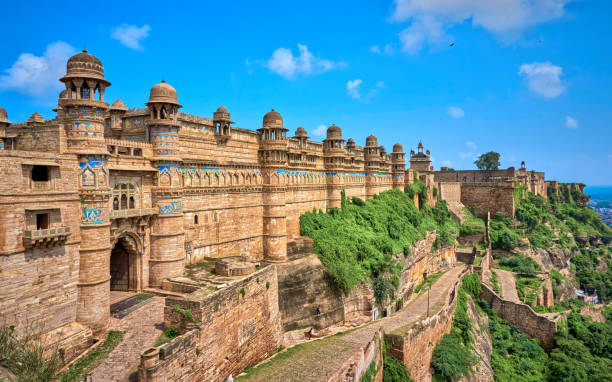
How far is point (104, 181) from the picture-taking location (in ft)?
47.8

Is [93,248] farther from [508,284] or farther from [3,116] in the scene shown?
[508,284]

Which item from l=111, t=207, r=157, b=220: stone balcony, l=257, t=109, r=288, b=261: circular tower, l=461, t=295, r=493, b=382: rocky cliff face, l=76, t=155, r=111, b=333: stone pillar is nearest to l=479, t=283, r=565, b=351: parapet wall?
l=461, t=295, r=493, b=382: rocky cliff face

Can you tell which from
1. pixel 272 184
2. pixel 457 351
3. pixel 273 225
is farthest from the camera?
pixel 272 184

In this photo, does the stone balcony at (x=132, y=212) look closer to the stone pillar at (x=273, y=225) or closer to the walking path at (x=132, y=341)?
the walking path at (x=132, y=341)

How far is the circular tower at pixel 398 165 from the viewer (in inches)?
1945

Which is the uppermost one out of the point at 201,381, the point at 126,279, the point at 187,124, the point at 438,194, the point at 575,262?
the point at 187,124

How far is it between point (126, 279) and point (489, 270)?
1545 inches

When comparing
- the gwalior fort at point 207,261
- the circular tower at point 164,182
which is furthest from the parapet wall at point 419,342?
the circular tower at point 164,182

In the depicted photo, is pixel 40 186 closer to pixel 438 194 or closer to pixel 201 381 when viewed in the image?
pixel 201 381

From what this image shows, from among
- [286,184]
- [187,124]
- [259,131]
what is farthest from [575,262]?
[187,124]

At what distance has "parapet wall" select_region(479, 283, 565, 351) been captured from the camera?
3095 cm

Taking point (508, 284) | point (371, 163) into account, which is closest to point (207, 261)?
point (371, 163)

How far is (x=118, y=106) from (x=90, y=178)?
942 centimetres

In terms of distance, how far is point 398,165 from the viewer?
49469 millimetres
